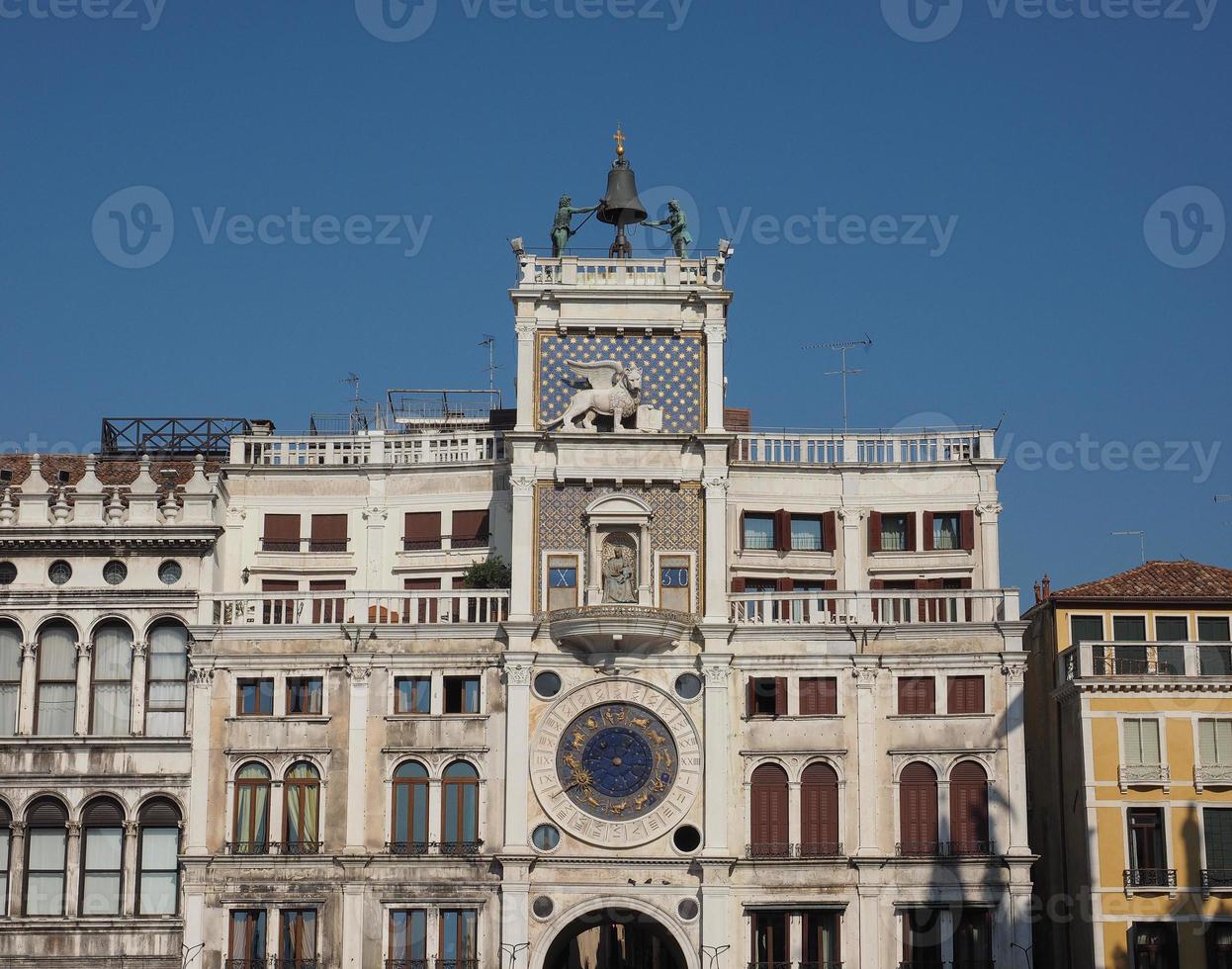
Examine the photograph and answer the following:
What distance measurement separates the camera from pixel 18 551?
70.4 metres

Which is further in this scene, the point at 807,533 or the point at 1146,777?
the point at 807,533

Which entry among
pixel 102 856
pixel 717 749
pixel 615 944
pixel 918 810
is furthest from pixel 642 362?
pixel 615 944

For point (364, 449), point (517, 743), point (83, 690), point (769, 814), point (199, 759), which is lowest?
point (769, 814)

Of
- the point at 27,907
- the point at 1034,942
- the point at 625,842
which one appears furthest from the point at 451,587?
the point at 1034,942

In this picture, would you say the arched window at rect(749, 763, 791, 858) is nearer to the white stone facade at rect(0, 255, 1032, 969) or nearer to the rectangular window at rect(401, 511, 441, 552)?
the white stone facade at rect(0, 255, 1032, 969)

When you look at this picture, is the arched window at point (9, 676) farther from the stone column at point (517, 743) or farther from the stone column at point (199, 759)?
the stone column at point (517, 743)

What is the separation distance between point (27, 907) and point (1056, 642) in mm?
33438

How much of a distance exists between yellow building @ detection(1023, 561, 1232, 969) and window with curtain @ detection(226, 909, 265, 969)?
24999mm

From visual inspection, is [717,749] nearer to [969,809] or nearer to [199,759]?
[969,809]

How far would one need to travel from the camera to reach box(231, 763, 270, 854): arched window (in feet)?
222

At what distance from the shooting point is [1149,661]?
2800 inches

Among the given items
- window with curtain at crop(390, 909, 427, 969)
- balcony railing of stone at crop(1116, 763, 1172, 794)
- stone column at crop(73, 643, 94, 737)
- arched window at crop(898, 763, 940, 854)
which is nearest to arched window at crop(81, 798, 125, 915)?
stone column at crop(73, 643, 94, 737)

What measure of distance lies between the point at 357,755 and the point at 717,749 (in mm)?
10806

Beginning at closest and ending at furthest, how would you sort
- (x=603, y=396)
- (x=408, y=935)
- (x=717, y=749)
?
(x=408, y=935), (x=717, y=749), (x=603, y=396)
